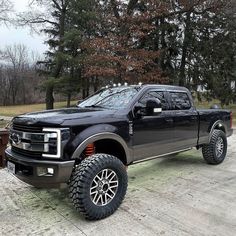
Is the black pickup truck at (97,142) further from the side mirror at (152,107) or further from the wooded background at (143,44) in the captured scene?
the wooded background at (143,44)

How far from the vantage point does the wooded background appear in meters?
16.0

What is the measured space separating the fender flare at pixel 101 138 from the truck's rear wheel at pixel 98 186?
0.59 feet

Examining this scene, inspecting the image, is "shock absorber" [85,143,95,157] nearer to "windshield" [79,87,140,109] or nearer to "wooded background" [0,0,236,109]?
"windshield" [79,87,140,109]

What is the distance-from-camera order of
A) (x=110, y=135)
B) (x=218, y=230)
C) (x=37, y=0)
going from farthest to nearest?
(x=37, y=0) → (x=110, y=135) → (x=218, y=230)

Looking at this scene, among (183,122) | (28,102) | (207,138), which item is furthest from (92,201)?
(28,102)

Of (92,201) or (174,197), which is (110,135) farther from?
(174,197)

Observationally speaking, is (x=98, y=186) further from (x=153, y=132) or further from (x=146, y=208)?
(x=153, y=132)

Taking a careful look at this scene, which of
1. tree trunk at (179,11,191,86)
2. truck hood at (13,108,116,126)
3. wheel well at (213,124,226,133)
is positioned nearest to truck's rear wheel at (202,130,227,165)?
wheel well at (213,124,226,133)

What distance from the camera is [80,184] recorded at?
3844 millimetres

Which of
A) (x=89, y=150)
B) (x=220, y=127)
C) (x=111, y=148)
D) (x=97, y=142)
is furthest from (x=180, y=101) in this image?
(x=89, y=150)

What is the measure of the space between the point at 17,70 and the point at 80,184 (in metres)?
67.7

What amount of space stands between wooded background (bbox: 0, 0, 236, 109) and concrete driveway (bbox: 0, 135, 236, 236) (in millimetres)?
9911

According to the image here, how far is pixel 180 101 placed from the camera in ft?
20.1

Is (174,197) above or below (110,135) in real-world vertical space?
below
